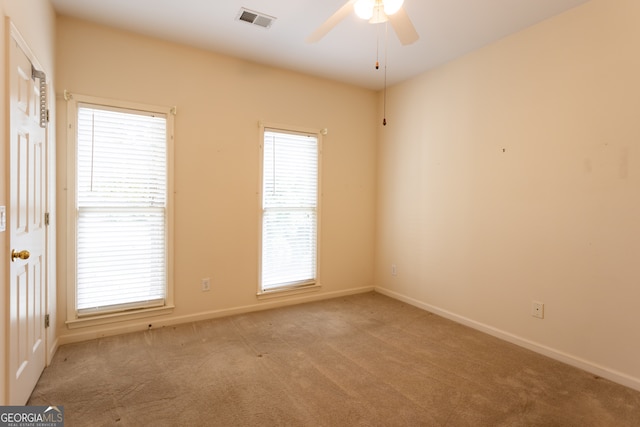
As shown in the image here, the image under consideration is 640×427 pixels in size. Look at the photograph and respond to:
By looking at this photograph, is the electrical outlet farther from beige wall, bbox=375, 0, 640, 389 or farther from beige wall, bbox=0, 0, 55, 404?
beige wall, bbox=0, 0, 55, 404

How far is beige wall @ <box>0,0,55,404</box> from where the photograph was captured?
1.60 m

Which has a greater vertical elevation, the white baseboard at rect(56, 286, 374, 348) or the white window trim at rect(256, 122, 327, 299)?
the white window trim at rect(256, 122, 327, 299)

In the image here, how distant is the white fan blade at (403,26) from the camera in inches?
75.3

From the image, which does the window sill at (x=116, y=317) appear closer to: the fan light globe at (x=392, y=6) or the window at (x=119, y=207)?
the window at (x=119, y=207)

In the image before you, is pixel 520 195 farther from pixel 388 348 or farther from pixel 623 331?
pixel 388 348

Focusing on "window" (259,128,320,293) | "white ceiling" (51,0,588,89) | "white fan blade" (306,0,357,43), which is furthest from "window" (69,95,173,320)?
"white fan blade" (306,0,357,43)

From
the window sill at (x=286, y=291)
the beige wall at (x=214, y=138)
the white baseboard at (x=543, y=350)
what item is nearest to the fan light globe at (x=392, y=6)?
the beige wall at (x=214, y=138)

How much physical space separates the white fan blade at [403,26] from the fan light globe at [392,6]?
5 centimetres

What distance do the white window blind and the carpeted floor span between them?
44cm

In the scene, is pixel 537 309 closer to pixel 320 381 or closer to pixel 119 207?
pixel 320 381

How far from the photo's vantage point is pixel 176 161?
3.23m

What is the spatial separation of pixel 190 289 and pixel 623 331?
3.58 m

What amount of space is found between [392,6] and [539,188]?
1.98 meters

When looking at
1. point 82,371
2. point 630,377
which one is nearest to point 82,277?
point 82,371
